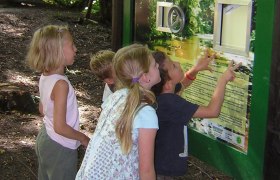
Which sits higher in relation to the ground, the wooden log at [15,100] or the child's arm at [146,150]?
the child's arm at [146,150]

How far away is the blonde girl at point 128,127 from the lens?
→ 219cm

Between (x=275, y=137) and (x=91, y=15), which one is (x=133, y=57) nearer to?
(x=275, y=137)

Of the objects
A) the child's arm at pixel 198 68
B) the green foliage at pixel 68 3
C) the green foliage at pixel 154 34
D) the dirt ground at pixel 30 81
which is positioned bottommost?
the dirt ground at pixel 30 81

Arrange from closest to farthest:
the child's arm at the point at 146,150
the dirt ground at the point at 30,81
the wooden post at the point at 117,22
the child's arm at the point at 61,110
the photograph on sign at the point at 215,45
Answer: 1. the child's arm at the point at 146,150
2. the photograph on sign at the point at 215,45
3. the child's arm at the point at 61,110
4. the wooden post at the point at 117,22
5. the dirt ground at the point at 30,81

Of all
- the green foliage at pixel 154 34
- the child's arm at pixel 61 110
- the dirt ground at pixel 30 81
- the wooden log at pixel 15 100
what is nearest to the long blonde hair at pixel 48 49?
the child's arm at pixel 61 110

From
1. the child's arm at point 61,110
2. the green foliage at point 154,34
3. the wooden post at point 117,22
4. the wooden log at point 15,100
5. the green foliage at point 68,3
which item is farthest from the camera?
the green foliage at point 68,3

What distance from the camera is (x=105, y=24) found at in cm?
1245

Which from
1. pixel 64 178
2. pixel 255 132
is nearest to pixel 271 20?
pixel 255 132

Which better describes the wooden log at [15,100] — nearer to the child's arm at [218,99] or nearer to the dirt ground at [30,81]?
the dirt ground at [30,81]

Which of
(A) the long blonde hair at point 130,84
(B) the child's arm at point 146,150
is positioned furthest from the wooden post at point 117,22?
(B) the child's arm at point 146,150

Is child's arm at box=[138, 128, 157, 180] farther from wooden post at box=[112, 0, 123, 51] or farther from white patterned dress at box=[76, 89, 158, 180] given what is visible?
wooden post at box=[112, 0, 123, 51]

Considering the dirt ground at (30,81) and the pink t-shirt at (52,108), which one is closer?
the pink t-shirt at (52,108)

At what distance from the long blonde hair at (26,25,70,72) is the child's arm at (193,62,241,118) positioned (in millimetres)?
853

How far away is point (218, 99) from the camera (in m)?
2.46
